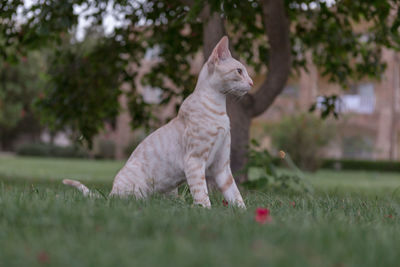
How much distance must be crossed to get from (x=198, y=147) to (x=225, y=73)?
636 millimetres

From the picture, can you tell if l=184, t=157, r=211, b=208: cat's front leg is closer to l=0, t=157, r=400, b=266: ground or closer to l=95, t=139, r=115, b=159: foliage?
l=0, t=157, r=400, b=266: ground

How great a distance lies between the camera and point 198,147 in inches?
126

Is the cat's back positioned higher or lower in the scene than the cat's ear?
lower

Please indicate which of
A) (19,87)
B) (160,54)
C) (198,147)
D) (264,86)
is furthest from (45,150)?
(198,147)

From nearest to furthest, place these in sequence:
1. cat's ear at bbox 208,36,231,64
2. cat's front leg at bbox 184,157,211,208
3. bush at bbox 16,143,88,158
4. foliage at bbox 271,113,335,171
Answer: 1. cat's front leg at bbox 184,157,211,208
2. cat's ear at bbox 208,36,231,64
3. foliage at bbox 271,113,335,171
4. bush at bbox 16,143,88,158

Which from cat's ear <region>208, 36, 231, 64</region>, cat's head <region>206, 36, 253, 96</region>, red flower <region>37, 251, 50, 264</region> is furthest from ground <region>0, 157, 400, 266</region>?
cat's ear <region>208, 36, 231, 64</region>

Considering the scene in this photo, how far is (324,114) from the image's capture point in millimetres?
6789

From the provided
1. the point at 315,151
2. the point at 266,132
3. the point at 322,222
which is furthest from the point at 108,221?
the point at 266,132

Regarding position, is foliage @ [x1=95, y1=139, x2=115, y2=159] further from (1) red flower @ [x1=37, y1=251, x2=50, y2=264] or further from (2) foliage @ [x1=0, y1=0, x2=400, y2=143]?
(1) red flower @ [x1=37, y1=251, x2=50, y2=264]

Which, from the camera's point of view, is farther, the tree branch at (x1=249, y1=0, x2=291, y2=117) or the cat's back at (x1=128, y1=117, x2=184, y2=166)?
the tree branch at (x1=249, y1=0, x2=291, y2=117)

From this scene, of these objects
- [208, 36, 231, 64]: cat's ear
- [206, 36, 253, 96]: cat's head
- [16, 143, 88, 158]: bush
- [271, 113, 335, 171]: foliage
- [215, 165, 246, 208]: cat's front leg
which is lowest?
[16, 143, 88, 158]: bush

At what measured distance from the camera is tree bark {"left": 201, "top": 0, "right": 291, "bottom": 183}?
5742 millimetres

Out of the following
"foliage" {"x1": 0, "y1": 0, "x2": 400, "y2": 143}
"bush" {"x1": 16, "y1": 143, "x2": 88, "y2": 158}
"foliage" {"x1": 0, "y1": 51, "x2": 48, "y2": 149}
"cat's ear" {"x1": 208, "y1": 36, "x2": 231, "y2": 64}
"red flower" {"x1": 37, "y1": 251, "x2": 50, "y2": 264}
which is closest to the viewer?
"red flower" {"x1": 37, "y1": 251, "x2": 50, "y2": 264}

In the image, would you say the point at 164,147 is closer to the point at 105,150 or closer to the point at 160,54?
the point at 160,54
